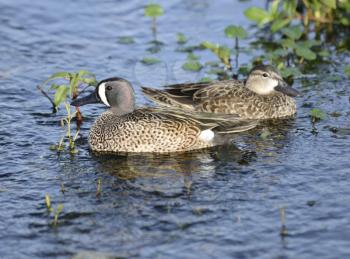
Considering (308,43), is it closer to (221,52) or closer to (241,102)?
(221,52)

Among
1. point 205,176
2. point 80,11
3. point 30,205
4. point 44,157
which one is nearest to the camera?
point 30,205

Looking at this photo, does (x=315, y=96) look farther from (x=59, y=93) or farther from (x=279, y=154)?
(x=59, y=93)

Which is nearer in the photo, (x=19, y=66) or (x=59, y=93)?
(x=59, y=93)

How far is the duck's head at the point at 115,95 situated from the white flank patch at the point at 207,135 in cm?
90

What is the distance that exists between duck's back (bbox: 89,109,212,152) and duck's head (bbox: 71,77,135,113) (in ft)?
0.46

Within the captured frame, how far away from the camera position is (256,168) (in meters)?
8.74

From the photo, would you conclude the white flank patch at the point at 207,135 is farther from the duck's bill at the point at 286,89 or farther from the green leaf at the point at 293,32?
the green leaf at the point at 293,32

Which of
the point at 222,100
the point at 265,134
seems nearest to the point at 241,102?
the point at 222,100

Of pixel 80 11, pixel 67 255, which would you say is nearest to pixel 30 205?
pixel 67 255

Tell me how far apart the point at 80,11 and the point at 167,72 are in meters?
3.44

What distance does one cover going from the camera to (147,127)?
9266mm

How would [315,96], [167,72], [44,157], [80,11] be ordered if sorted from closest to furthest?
1. [44,157]
2. [315,96]
3. [167,72]
4. [80,11]

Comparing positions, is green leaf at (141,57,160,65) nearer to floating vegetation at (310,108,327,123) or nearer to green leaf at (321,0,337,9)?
green leaf at (321,0,337,9)

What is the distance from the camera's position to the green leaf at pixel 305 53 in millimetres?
12055
